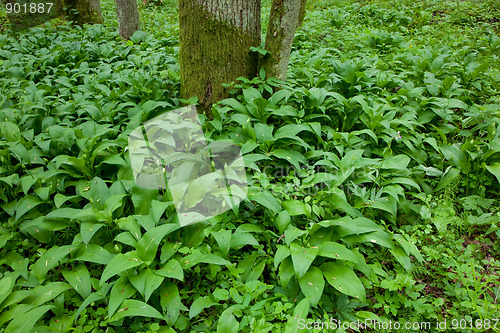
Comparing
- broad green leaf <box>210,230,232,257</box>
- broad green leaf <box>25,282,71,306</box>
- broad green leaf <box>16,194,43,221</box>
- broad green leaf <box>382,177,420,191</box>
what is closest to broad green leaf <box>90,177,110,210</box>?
broad green leaf <box>16,194,43,221</box>

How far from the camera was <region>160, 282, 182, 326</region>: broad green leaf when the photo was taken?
73.8 inches

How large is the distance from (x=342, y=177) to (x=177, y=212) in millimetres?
1413

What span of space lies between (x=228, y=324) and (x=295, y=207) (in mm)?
970

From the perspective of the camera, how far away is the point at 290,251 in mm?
2045

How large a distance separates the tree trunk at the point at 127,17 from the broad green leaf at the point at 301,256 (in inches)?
239

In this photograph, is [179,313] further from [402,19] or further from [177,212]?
[402,19]

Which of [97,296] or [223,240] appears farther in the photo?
[223,240]

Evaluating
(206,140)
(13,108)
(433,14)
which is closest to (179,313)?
(206,140)

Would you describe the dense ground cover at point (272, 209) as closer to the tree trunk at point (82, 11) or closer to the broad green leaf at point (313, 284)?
the broad green leaf at point (313, 284)

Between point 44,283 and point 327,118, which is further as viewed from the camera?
point 327,118

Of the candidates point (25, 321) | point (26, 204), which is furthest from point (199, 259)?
point (26, 204)

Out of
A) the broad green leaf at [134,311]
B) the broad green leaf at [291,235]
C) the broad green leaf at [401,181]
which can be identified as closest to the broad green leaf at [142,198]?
the broad green leaf at [134,311]

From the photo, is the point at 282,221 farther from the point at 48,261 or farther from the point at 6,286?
the point at 6,286

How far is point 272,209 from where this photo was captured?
7.57 feet
